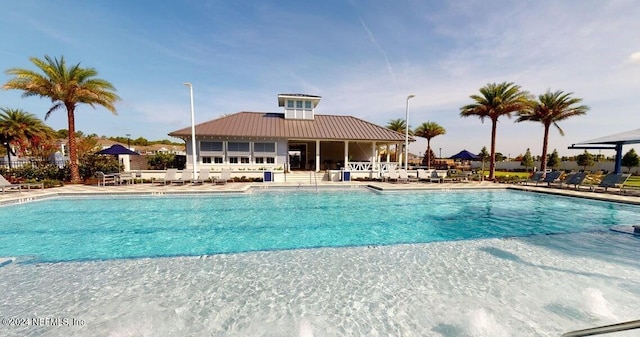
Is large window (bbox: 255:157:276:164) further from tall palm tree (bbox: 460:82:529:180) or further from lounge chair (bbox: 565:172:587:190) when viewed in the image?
lounge chair (bbox: 565:172:587:190)

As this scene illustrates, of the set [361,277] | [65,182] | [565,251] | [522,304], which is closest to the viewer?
[522,304]

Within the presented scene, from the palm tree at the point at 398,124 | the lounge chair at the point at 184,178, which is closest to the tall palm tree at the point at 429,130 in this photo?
the palm tree at the point at 398,124

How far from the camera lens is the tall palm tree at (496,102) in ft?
63.8

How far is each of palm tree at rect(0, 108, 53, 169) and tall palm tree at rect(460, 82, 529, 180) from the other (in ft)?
117

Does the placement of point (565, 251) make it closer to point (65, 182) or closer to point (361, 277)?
point (361, 277)

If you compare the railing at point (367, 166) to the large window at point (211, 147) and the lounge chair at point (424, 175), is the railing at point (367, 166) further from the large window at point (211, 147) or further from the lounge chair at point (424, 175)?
the large window at point (211, 147)

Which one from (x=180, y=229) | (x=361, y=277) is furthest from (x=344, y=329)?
(x=180, y=229)

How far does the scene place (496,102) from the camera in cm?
1944

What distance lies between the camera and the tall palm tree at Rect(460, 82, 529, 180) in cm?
1945

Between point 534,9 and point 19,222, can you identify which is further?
point 534,9

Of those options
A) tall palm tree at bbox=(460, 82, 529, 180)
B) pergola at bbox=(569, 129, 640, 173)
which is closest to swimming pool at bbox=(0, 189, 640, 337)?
pergola at bbox=(569, 129, 640, 173)

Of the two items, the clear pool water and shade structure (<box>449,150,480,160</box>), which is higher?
shade structure (<box>449,150,480,160</box>)

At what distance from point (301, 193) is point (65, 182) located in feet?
52.1

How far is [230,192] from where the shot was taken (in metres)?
13.8
